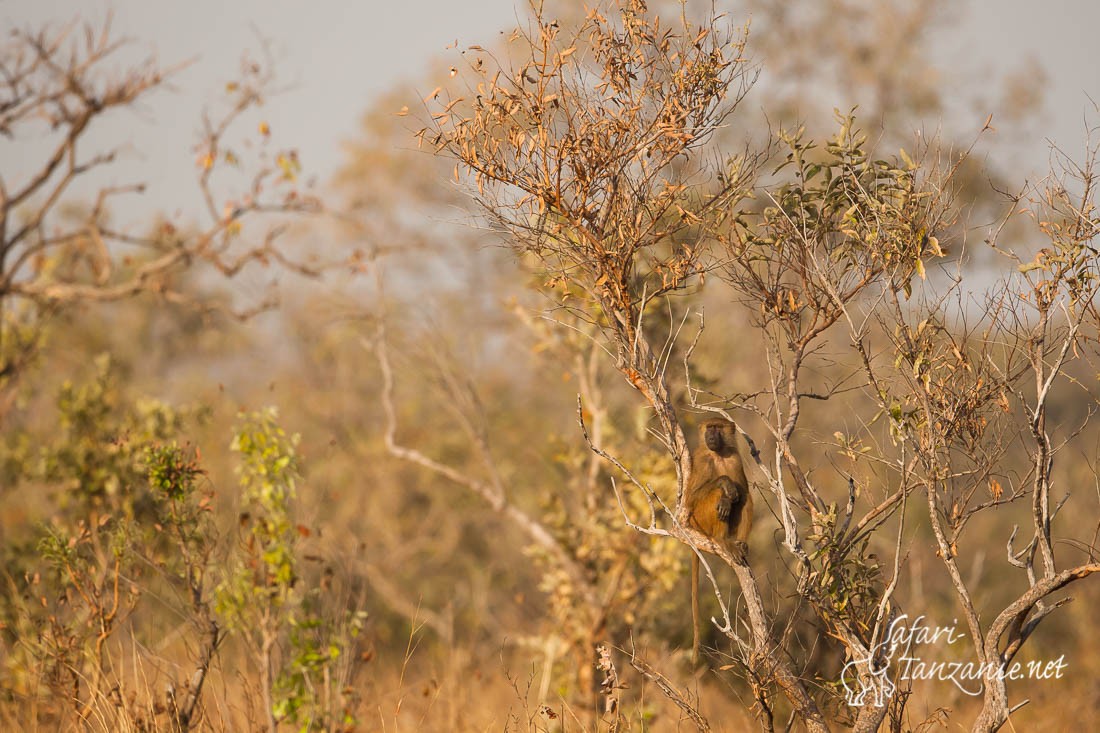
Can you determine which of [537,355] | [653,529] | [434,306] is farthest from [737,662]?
[434,306]

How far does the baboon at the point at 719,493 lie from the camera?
5.05 meters

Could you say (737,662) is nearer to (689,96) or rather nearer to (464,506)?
(689,96)

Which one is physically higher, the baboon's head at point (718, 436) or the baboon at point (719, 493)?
the baboon's head at point (718, 436)

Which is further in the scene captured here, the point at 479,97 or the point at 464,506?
the point at 464,506

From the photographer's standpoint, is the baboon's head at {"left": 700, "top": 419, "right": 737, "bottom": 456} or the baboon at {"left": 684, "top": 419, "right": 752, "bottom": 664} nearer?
the baboon at {"left": 684, "top": 419, "right": 752, "bottom": 664}

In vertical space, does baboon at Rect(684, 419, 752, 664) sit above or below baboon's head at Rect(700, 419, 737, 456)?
below

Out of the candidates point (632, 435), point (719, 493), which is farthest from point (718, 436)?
point (632, 435)

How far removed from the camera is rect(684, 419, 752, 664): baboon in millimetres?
5055

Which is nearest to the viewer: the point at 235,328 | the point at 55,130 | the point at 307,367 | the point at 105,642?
the point at 105,642

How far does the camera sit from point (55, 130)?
8.66 metres

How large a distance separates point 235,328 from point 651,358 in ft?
67.7

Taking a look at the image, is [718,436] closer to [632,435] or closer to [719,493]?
[719,493]

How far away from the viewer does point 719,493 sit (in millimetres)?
5082

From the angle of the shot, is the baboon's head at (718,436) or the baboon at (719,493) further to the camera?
the baboon's head at (718,436)
